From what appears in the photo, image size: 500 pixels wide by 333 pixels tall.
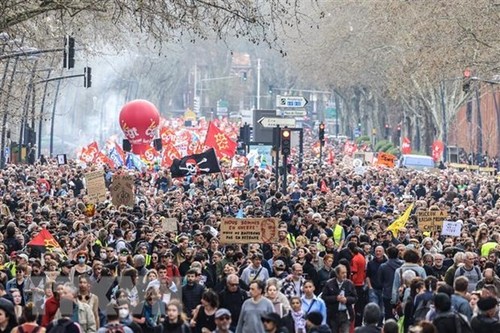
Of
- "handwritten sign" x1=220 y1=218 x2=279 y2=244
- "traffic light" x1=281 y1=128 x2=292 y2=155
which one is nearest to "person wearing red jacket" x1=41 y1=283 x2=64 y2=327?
"handwritten sign" x1=220 y1=218 x2=279 y2=244

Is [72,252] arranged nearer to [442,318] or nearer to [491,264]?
[491,264]

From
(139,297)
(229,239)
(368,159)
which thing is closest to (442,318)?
(139,297)

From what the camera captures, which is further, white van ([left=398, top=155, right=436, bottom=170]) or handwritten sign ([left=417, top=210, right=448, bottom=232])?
white van ([left=398, top=155, right=436, bottom=170])

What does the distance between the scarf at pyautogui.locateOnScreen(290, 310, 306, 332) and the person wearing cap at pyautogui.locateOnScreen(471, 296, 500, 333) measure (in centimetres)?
220

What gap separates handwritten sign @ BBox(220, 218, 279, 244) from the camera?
2198 cm

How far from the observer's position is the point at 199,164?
34.3 metres

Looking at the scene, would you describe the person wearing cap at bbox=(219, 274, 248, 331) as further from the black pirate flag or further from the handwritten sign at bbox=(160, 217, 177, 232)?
the black pirate flag

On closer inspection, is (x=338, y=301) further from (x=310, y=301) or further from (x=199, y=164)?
(x=199, y=164)

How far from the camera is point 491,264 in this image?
18.8m

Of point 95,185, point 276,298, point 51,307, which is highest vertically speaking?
point 95,185

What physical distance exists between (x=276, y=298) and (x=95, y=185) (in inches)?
609

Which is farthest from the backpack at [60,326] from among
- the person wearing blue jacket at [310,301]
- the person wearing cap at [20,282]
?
the person wearing cap at [20,282]

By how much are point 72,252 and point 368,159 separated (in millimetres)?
50097

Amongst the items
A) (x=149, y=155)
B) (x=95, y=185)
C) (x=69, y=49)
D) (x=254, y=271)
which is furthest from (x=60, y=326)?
(x=149, y=155)
